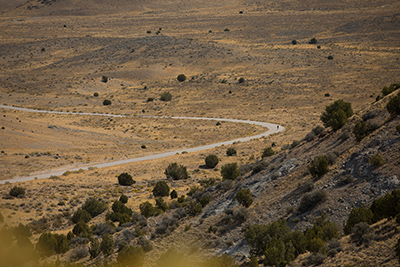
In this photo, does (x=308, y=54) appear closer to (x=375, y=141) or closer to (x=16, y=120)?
(x=16, y=120)

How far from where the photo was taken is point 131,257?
16.3 m

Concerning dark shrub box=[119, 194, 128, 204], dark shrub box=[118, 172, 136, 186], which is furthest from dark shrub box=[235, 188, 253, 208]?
dark shrub box=[118, 172, 136, 186]

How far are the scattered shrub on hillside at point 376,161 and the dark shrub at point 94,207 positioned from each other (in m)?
18.5

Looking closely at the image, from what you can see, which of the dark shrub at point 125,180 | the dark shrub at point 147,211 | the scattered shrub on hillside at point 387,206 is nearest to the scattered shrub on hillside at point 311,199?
the scattered shrub on hillside at point 387,206

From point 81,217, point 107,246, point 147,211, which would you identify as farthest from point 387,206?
point 81,217

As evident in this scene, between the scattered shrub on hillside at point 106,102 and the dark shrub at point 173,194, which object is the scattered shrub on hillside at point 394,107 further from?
the scattered shrub on hillside at point 106,102

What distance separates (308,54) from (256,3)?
8244cm

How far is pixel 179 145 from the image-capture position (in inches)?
2000

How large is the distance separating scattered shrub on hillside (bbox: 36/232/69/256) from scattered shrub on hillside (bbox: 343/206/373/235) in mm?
14229

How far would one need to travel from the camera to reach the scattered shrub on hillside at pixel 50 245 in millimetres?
19578

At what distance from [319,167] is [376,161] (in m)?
2.66

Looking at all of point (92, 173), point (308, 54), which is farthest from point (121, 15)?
point (92, 173)

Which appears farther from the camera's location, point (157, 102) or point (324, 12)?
point (324, 12)

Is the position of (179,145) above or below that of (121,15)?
below
